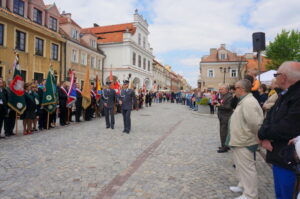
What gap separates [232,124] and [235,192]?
1.20 meters

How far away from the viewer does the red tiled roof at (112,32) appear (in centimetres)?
3934

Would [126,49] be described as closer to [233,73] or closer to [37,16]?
[37,16]

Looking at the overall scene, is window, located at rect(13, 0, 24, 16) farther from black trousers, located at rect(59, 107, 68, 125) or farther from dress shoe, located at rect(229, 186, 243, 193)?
dress shoe, located at rect(229, 186, 243, 193)

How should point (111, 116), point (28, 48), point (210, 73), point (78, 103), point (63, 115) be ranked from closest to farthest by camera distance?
1. point (111, 116)
2. point (63, 115)
3. point (78, 103)
4. point (28, 48)
5. point (210, 73)

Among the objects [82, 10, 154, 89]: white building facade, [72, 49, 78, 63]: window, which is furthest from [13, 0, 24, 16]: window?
[82, 10, 154, 89]: white building facade

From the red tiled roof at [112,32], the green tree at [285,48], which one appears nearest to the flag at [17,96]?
the red tiled roof at [112,32]

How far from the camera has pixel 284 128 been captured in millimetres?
2207

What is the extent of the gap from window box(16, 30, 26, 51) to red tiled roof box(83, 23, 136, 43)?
19823 mm

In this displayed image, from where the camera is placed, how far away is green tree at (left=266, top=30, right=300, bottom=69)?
3203 cm

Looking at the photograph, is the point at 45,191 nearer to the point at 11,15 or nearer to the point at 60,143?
the point at 60,143

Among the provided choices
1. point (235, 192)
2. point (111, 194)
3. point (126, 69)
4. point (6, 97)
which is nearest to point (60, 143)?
point (6, 97)

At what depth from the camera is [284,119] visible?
2223 millimetres

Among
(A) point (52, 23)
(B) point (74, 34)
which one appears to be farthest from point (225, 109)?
(B) point (74, 34)

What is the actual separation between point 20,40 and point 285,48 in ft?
114
